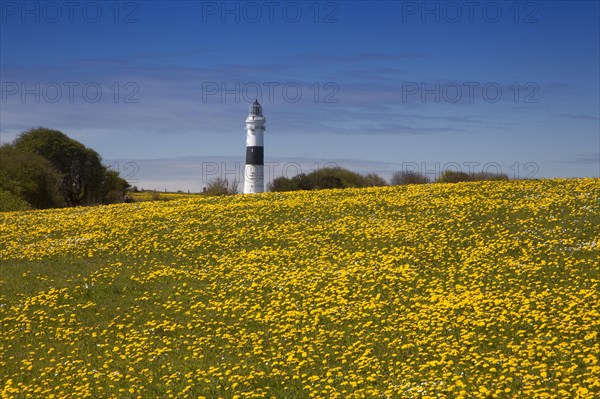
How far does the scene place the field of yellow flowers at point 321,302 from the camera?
51.9 ft

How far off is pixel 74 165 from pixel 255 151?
31.2 meters

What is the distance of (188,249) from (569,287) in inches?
610

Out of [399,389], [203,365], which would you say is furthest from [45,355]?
[399,389]

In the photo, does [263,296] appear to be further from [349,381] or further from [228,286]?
[349,381]

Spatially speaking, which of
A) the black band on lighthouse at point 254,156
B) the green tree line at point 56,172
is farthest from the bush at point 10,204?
the black band on lighthouse at point 254,156

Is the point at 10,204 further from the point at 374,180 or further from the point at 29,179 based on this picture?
the point at 374,180

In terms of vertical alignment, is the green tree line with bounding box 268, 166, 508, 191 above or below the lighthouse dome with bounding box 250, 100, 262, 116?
below

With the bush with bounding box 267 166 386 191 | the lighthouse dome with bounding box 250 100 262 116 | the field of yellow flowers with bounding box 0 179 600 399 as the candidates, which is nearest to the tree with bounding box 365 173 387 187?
the bush with bounding box 267 166 386 191

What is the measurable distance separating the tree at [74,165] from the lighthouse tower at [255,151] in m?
26.8

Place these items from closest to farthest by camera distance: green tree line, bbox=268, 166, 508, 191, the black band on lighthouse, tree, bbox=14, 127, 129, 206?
the black band on lighthouse < tree, bbox=14, 127, 129, 206 < green tree line, bbox=268, 166, 508, 191

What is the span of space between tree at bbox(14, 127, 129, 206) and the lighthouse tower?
26.8 meters

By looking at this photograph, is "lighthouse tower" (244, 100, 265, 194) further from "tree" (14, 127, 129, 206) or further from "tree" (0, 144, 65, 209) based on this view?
A: "tree" (14, 127, 129, 206)

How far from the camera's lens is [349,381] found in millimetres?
15297

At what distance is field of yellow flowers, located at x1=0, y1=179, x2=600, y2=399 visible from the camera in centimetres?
1581
